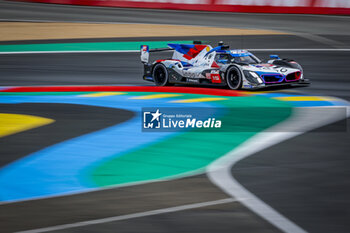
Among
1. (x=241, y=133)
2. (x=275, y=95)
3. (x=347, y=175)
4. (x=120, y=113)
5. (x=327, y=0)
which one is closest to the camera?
(x=347, y=175)

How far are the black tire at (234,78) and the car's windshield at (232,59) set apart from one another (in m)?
0.30

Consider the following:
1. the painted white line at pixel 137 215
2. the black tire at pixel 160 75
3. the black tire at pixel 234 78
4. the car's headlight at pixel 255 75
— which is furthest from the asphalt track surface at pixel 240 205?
the black tire at pixel 160 75

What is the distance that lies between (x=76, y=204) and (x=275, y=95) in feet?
26.0

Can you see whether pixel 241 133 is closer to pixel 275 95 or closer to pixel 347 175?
pixel 347 175

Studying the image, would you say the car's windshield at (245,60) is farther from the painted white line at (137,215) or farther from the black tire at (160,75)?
the painted white line at (137,215)

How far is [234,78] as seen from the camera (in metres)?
13.7

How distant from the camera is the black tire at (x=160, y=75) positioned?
14.9 m

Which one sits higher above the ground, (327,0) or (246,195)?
(327,0)

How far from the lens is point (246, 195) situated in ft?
19.9

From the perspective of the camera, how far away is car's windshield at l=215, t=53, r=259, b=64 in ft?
45.6

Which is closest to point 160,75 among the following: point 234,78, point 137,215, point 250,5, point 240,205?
point 234,78

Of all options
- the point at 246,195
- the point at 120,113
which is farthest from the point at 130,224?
the point at 120,113

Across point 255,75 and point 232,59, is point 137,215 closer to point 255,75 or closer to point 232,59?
point 255,75

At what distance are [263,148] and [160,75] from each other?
721 cm
